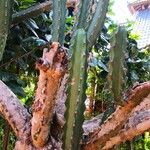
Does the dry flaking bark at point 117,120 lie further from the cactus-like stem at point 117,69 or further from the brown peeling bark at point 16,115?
the brown peeling bark at point 16,115

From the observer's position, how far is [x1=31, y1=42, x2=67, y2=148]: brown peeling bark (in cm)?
135

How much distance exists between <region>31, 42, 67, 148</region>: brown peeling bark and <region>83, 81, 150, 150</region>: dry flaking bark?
0.59 ft

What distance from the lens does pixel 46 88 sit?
1413 mm

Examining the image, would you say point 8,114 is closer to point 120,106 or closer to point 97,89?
point 120,106

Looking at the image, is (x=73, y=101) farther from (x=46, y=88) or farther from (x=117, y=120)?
(x=117, y=120)

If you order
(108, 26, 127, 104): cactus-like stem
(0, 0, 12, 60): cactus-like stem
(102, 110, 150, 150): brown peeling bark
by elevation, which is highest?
(0, 0, 12, 60): cactus-like stem

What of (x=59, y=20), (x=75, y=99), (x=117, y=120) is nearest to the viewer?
(x=75, y=99)

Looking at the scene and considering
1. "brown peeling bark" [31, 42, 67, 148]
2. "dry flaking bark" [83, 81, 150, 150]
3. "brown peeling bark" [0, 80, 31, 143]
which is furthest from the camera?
"brown peeling bark" [0, 80, 31, 143]

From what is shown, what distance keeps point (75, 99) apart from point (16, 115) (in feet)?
1.21

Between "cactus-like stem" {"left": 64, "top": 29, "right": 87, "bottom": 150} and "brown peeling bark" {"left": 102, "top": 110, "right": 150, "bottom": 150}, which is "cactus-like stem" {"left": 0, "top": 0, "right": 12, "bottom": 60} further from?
"brown peeling bark" {"left": 102, "top": 110, "right": 150, "bottom": 150}

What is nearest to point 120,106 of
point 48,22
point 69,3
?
point 69,3

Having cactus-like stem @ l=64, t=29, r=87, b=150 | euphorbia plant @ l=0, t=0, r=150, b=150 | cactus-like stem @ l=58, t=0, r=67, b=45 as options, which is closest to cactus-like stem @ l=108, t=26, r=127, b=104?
euphorbia plant @ l=0, t=0, r=150, b=150

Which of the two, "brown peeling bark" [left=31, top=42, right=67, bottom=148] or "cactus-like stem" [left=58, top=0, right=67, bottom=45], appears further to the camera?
"cactus-like stem" [left=58, top=0, right=67, bottom=45]

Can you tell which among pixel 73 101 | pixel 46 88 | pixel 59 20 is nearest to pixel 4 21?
pixel 59 20
